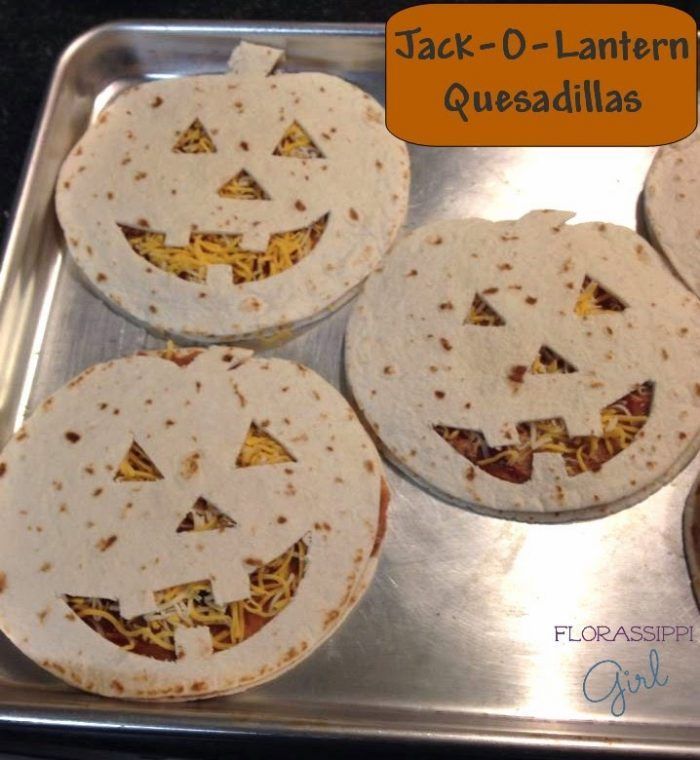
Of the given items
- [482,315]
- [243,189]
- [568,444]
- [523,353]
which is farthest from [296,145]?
[568,444]

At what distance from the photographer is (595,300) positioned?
6.08ft

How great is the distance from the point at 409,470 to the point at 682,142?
119 cm

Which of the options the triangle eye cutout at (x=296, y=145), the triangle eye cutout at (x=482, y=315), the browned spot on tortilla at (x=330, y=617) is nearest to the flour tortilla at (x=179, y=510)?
the browned spot on tortilla at (x=330, y=617)

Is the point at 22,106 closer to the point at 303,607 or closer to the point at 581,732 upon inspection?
the point at 303,607

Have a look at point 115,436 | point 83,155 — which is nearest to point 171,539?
point 115,436

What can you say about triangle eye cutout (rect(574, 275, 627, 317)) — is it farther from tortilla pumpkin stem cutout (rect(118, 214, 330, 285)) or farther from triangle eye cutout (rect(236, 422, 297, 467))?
triangle eye cutout (rect(236, 422, 297, 467))

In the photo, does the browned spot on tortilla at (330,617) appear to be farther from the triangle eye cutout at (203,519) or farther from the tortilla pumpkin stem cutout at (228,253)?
the tortilla pumpkin stem cutout at (228,253)

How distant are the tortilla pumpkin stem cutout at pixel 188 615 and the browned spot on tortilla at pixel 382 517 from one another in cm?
18

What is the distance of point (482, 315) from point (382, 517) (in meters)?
0.57

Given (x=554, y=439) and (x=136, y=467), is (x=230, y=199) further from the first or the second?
(x=554, y=439)

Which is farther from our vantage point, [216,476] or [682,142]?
[682,142]

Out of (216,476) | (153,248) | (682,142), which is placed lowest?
(216,476)

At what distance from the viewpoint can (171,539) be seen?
1.63m

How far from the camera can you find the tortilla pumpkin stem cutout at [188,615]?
5.19 feet
